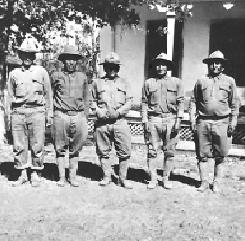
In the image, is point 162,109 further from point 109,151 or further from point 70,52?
point 70,52

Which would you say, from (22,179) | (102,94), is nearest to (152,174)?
(102,94)

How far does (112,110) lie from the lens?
21.8ft

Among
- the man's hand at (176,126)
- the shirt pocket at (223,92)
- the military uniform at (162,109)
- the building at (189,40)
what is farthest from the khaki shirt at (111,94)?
the building at (189,40)

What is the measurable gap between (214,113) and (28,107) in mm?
2780

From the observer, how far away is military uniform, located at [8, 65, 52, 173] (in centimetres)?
664

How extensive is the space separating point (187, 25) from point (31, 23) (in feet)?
16.5

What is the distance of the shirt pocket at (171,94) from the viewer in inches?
265

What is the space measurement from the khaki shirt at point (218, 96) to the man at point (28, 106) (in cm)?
231

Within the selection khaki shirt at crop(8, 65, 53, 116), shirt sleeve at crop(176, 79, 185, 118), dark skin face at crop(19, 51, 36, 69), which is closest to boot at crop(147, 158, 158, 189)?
shirt sleeve at crop(176, 79, 185, 118)

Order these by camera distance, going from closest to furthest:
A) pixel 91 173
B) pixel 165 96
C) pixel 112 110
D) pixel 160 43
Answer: pixel 112 110, pixel 165 96, pixel 91 173, pixel 160 43

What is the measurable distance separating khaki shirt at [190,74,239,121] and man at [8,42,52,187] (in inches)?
91.1

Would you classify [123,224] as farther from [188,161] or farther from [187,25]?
[187,25]

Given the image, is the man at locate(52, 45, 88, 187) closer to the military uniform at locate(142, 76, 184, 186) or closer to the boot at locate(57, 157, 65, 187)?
the boot at locate(57, 157, 65, 187)

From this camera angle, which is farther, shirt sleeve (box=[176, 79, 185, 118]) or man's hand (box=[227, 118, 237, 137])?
shirt sleeve (box=[176, 79, 185, 118])
